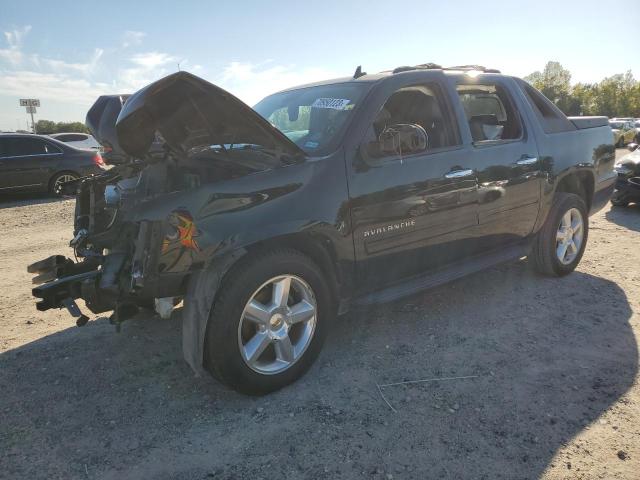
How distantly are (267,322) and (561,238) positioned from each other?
3.42 metres

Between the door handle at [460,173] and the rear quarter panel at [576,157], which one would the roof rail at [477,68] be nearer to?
the rear quarter panel at [576,157]

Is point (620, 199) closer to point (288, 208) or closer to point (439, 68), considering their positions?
point (439, 68)

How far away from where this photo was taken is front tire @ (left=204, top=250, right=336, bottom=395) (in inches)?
105

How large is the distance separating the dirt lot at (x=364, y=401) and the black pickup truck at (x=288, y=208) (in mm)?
358

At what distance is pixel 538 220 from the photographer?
4508 millimetres

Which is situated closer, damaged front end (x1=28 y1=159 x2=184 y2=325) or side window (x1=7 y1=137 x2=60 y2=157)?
damaged front end (x1=28 y1=159 x2=184 y2=325)

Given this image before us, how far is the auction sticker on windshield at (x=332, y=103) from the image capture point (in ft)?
11.1

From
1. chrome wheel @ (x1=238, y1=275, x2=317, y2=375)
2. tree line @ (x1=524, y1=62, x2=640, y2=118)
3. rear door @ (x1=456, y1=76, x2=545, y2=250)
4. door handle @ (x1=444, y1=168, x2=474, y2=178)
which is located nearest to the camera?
chrome wheel @ (x1=238, y1=275, x2=317, y2=375)

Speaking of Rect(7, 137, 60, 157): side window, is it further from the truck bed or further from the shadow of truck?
the truck bed

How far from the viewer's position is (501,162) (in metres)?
3.98

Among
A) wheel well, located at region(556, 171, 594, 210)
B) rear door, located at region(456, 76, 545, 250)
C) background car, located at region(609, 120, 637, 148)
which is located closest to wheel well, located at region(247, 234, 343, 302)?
rear door, located at region(456, 76, 545, 250)

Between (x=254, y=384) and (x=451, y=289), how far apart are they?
2468 millimetres

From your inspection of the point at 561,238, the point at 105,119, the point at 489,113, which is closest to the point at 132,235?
the point at 105,119

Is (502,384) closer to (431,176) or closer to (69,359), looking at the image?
Result: (431,176)
